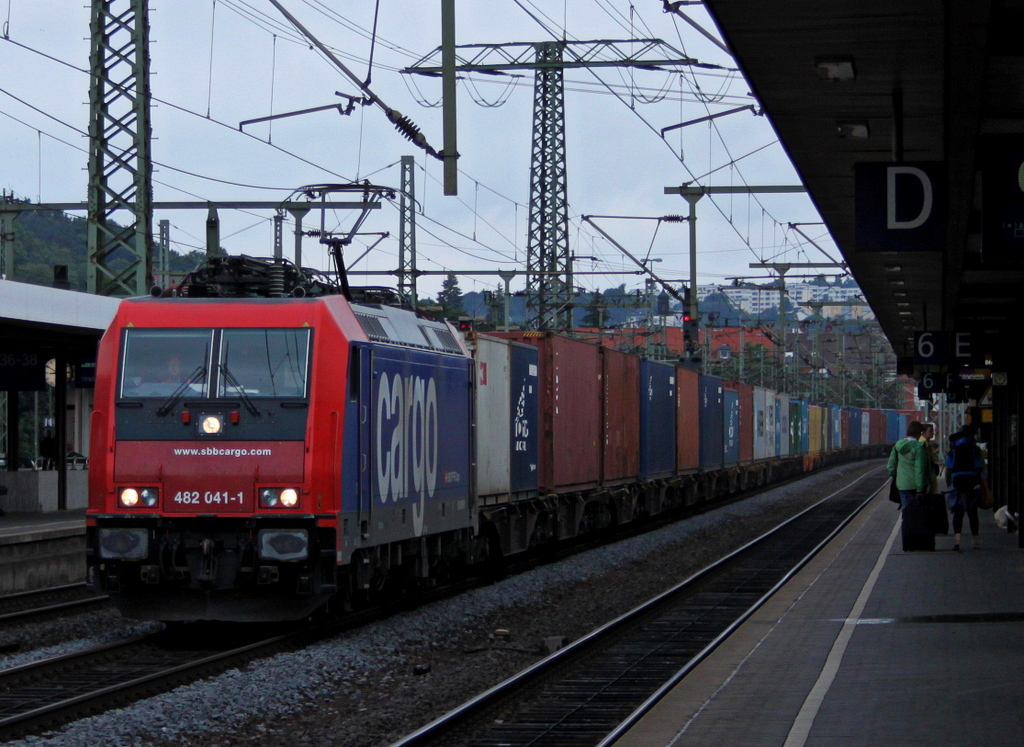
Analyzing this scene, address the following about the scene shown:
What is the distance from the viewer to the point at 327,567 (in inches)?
466

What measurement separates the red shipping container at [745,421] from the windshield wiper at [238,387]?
1103 inches

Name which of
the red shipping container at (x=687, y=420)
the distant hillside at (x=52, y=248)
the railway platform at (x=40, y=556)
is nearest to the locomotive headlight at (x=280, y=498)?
the railway platform at (x=40, y=556)

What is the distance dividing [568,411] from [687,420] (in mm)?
11002

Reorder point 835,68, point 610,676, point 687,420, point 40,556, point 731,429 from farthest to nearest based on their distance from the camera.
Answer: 1. point 731,429
2. point 687,420
3. point 40,556
4. point 610,676
5. point 835,68

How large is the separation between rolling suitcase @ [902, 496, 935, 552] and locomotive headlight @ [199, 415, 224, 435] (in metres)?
10.5

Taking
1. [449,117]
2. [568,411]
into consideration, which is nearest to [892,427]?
[568,411]

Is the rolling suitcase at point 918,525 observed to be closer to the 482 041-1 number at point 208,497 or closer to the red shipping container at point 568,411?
the red shipping container at point 568,411

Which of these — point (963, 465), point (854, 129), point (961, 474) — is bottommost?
point (961, 474)

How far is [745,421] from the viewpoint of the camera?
41.1 metres

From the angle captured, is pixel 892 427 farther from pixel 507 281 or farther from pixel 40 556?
pixel 40 556

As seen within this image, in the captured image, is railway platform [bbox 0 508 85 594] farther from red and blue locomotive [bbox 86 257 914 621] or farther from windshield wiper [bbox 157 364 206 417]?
windshield wiper [bbox 157 364 206 417]

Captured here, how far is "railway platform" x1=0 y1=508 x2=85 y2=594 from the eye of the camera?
16547mm

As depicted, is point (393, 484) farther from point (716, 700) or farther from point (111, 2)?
point (111, 2)

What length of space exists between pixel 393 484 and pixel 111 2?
1188 centimetres
